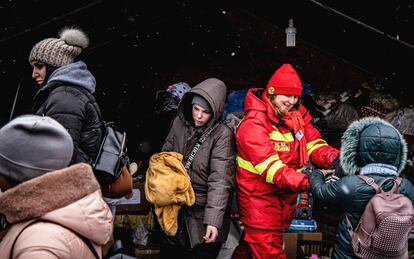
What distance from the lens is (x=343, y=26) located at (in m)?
5.36

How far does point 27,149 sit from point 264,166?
215cm

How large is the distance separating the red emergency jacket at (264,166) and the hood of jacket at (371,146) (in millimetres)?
519

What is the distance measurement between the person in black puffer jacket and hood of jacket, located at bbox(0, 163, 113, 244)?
1206mm

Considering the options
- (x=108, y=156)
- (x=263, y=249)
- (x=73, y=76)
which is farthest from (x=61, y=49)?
(x=263, y=249)

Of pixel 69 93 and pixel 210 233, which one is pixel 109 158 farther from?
pixel 210 233

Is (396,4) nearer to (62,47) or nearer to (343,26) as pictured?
(343,26)

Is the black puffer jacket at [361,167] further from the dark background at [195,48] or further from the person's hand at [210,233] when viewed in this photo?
the dark background at [195,48]

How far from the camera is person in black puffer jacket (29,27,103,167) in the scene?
10.1 feet

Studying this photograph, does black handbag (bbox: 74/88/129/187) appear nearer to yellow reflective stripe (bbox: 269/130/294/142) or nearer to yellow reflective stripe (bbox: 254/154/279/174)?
yellow reflective stripe (bbox: 254/154/279/174)

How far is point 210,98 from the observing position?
3.90m

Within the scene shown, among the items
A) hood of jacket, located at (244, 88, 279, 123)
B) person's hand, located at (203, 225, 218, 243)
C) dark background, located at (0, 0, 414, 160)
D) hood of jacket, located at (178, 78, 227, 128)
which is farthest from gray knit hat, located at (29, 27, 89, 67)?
dark background, located at (0, 0, 414, 160)

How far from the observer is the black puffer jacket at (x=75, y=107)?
10.0 feet

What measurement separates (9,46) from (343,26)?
366cm

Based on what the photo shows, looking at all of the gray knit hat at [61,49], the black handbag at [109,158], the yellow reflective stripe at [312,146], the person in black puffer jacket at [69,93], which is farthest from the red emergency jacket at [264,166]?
the gray knit hat at [61,49]
